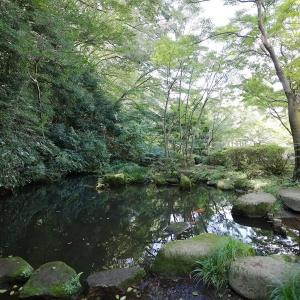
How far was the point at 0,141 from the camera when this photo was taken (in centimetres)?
463

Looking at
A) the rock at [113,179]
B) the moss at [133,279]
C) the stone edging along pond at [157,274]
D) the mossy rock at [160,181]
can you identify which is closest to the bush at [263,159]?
the mossy rock at [160,181]

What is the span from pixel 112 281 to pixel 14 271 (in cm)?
113

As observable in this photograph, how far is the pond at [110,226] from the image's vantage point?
309 centimetres

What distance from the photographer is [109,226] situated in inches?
168

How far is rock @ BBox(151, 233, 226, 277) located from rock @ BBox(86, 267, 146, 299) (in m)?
0.24

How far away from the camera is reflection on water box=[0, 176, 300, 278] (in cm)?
310

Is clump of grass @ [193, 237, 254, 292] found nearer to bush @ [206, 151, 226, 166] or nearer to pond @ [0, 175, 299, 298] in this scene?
pond @ [0, 175, 299, 298]

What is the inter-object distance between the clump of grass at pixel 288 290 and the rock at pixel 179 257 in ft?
2.71

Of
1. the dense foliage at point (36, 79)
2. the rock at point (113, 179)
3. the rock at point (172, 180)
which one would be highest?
the dense foliage at point (36, 79)

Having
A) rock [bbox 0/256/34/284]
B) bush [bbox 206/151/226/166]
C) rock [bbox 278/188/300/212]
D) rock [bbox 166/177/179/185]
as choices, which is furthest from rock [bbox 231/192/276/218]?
bush [bbox 206/151/226/166]

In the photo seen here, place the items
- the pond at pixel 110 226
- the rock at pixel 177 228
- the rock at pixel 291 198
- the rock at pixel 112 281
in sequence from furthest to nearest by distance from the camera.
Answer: the rock at pixel 291 198 → the rock at pixel 177 228 → the pond at pixel 110 226 → the rock at pixel 112 281

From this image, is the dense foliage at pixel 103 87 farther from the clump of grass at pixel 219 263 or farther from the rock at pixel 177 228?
the clump of grass at pixel 219 263

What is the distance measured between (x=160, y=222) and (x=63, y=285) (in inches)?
103

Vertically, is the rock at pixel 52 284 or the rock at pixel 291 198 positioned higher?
the rock at pixel 291 198
